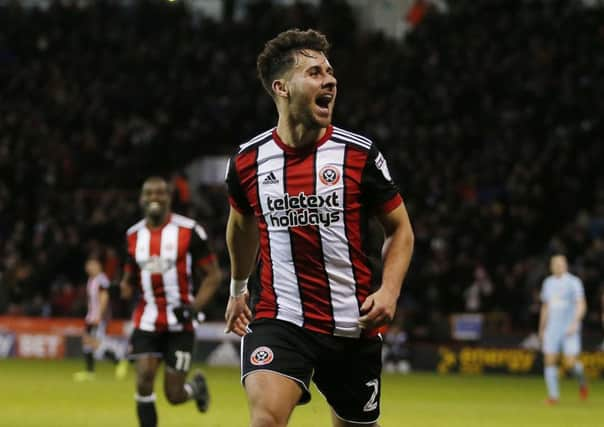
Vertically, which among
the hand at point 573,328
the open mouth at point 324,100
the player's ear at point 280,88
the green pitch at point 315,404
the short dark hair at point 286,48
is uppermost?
the short dark hair at point 286,48

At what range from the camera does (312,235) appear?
6.52 metres

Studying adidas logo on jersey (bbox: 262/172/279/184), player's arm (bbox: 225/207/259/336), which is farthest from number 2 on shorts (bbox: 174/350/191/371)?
adidas logo on jersey (bbox: 262/172/279/184)

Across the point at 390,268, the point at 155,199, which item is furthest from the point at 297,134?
the point at 155,199

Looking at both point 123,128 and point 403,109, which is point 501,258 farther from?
point 123,128

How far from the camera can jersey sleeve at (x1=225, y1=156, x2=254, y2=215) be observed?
6754mm

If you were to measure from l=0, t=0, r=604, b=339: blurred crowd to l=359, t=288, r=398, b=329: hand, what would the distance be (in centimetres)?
1818

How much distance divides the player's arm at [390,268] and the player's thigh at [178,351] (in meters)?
5.29

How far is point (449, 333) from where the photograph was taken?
82.9 feet

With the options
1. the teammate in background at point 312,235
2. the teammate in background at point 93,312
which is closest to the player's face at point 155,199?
the teammate in background at point 312,235

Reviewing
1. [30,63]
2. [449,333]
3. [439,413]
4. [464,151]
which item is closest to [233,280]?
[439,413]

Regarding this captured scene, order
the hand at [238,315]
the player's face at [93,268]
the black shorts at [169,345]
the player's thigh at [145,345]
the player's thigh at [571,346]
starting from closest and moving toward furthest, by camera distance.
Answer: the hand at [238,315], the player's thigh at [145,345], the black shorts at [169,345], the player's thigh at [571,346], the player's face at [93,268]

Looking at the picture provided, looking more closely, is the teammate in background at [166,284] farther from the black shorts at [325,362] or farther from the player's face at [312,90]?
the player's face at [312,90]

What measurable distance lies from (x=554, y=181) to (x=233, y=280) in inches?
805

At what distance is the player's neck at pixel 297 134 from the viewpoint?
21.4 ft
